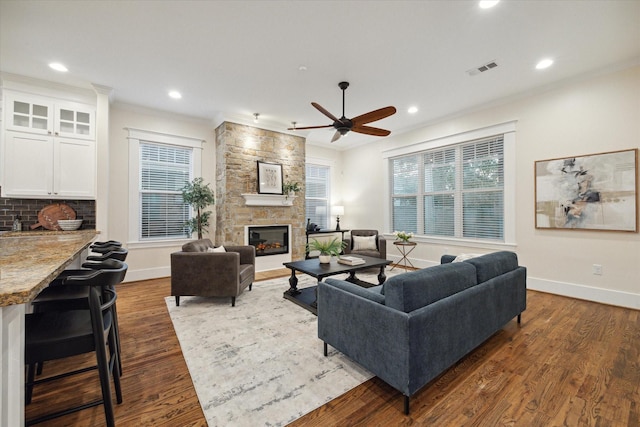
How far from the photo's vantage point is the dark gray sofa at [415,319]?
1657 mm

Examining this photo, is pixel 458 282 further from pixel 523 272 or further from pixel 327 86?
pixel 327 86

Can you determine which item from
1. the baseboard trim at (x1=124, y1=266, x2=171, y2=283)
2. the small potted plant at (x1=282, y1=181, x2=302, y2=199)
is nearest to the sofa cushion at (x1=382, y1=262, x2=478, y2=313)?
the small potted plant at (x1=282, y1=181, x2=302, y2=199)

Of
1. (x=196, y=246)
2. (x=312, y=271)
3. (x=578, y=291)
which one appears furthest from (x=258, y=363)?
(x=578, y=291)

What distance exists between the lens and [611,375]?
2.03 metres

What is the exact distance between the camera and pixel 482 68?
3.46 metres

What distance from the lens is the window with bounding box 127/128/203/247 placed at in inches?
184

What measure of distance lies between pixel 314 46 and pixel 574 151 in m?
3.81

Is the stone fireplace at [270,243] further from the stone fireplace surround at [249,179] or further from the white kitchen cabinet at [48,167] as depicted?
the white kitchen cabinet at [48,167]

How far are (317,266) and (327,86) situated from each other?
2612 millimetres

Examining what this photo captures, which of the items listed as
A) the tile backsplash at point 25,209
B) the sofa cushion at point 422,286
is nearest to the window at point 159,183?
the tile backsplash at point 25,209

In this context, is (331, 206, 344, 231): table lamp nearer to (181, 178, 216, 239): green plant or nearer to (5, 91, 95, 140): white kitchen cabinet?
(181, 178, 216, 239): green plant

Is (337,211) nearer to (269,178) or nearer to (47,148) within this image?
(269,178)

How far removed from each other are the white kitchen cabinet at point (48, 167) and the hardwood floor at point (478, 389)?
2529 millimetres

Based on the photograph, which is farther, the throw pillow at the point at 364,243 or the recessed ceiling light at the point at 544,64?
the throw pillow at the point at 364,243
